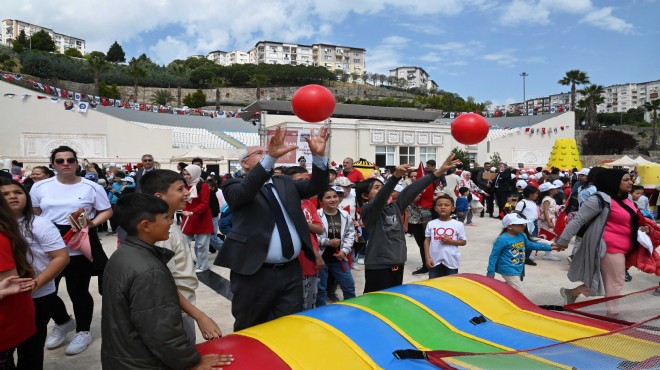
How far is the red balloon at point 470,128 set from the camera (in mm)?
4511

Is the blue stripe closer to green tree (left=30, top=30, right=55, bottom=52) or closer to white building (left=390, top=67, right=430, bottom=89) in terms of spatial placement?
green tree (left=30, top=30, right=55, bottom=52)

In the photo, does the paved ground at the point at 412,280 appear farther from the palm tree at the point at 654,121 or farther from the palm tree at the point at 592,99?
the palm tree at the point at 654,121

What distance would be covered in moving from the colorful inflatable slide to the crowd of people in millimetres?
321

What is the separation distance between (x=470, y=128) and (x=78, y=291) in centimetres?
422

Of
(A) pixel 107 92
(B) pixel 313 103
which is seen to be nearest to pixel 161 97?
(A) pixel 107 92

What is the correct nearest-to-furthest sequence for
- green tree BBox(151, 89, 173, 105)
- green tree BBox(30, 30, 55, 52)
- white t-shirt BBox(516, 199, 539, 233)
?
→ 1. white t-shirt BBox(516, 199, 539, 233)
2. green tree BBox(151, 89, 173, 105)
3. green tree BBox(30, 30, 55, 52)

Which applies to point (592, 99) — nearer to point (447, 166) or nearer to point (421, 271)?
point (421, 271)

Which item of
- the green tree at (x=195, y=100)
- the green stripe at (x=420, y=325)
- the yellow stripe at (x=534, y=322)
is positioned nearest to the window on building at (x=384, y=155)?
the yellow stripe at (x=534, y=322)

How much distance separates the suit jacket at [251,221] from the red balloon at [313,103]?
1.16 meters

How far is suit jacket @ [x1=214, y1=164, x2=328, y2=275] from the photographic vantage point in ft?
9.37

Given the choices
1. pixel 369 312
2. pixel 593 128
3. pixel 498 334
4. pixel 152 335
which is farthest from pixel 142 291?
pixel 593 128

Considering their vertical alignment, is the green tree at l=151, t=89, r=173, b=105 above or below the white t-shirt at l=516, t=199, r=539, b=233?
above

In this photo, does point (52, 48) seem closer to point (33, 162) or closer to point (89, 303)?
point (33, 162)

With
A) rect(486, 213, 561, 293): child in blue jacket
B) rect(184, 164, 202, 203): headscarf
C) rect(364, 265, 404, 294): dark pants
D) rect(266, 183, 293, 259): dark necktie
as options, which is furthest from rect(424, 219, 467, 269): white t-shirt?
rect(184, 164, 202, 203): headscarf
